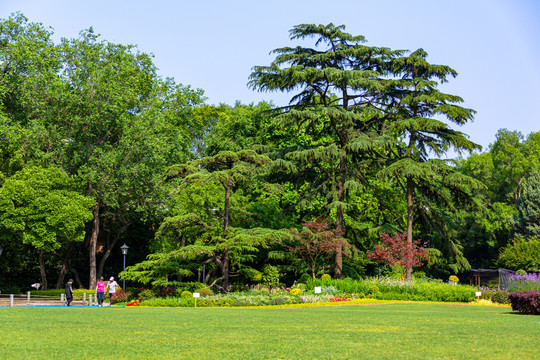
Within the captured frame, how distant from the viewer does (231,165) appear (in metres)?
37.7

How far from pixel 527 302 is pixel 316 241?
55.3 ft

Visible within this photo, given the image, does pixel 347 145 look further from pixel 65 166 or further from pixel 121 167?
pixel 65 166

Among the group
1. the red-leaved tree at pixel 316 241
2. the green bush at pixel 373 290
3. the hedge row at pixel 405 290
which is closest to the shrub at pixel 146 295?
the red-leaved tree at pixel 316 241

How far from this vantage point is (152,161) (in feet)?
138

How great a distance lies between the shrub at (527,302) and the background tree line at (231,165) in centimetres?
1569

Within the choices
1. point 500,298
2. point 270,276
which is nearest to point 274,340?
point 500,298

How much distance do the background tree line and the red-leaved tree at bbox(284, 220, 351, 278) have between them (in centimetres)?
11

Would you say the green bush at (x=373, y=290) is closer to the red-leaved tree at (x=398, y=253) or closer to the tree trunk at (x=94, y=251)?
the red-leaved tree at (x=398, y=253)

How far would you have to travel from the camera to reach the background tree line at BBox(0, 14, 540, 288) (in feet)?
119

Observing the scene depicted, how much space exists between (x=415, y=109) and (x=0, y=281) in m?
35.3

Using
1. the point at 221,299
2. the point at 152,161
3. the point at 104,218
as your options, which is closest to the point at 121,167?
the point at 152,161

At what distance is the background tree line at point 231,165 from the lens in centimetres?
3634

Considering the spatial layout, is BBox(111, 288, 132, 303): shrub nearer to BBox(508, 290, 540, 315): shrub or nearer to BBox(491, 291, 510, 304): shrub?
BBox(491, 291, 510, 304): shrub

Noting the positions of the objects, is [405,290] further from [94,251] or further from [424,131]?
[94,251]
